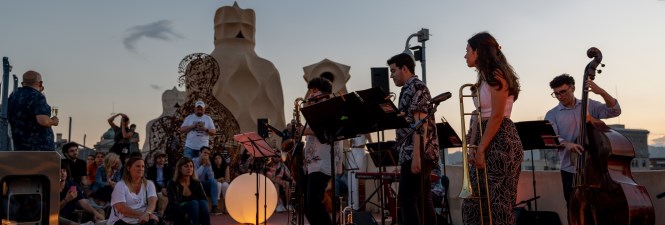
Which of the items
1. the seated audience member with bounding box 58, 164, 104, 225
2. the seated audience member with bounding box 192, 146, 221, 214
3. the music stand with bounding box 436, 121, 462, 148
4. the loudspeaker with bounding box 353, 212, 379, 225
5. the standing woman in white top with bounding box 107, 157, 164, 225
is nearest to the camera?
the standing woman in white top with bounding box 107, 157, 164, 225

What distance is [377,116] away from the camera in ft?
12.8

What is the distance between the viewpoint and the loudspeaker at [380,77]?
770 cm

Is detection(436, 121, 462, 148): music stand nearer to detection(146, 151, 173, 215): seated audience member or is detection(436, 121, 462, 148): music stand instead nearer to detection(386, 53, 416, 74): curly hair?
detection(386, 53, 416, 74): curly hair

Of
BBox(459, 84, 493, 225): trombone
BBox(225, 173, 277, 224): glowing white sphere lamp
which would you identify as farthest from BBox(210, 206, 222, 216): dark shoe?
BBox(459, 84, 493, 225): trombone

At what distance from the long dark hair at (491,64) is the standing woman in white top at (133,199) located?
3918 millimetres

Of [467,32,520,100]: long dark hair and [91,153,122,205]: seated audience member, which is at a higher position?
[467,32,520,100]: long dark hair

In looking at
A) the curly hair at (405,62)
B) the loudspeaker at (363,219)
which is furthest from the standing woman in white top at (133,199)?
the curly hair at (405,62)

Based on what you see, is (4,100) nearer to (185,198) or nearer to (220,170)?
(220,170)

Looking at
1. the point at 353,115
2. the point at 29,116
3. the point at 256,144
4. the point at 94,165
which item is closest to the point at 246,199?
the point at 256,144

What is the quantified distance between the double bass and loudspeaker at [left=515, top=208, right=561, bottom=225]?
6.65 ft

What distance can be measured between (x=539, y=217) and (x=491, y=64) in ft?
12.6

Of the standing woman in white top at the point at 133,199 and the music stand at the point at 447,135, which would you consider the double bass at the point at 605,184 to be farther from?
the standing woman in white top at the point at 133,199

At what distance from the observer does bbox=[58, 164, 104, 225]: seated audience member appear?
7.44 meters

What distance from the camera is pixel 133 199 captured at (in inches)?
231
